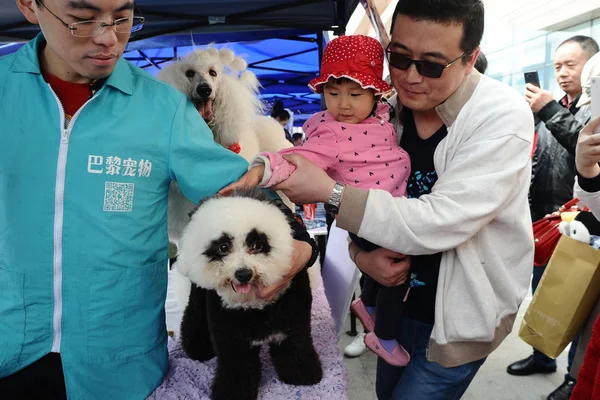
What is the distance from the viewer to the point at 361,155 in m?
1.14

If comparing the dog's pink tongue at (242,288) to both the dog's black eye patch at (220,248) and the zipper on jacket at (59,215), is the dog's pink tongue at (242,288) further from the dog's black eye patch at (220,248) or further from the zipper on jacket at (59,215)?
the zipper on jacket at (59,215)

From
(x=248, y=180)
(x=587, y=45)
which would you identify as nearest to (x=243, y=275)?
(x=248, y=180)

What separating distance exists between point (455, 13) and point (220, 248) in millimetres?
760

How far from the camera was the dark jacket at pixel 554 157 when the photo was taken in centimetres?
213

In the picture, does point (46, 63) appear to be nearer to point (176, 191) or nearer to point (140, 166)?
point (140, 166)

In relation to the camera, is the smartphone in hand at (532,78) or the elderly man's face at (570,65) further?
the elderly man's face at (570,65)

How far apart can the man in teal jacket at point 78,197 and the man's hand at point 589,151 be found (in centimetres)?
88

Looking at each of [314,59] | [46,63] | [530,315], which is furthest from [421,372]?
[314,59]

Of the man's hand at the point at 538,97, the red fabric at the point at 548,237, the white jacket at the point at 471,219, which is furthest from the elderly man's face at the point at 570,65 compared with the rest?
the white jacket at the point at 471,219

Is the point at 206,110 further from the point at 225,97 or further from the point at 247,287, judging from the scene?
the point at 247,287

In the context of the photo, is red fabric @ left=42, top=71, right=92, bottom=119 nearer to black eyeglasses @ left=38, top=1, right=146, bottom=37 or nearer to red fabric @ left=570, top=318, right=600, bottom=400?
black eyeglasses @ left=38, top=1, right=146, bottom=37

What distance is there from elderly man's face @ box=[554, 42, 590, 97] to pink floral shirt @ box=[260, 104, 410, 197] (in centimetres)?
186

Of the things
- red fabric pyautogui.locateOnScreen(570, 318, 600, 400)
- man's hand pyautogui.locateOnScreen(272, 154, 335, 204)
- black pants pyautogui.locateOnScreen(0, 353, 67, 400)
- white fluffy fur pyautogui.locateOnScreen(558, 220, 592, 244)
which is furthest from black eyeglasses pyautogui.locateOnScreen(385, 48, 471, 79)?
black pants pyautogui.locateOnScreen(0, 353, 67, 400)

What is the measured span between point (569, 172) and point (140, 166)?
2.45 m
